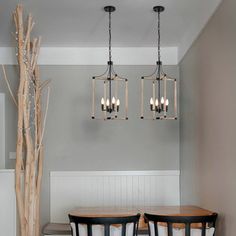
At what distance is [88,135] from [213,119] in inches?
80.9

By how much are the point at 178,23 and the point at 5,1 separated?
1.74m

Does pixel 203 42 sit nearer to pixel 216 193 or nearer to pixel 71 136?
pixel 216 193

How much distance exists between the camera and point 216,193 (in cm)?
340

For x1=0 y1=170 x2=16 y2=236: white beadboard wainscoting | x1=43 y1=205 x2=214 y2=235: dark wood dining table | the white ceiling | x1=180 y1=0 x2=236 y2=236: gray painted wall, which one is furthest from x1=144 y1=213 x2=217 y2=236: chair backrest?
x1=0 y1=170 x2=16 y2=236: white beadboard wainscoting

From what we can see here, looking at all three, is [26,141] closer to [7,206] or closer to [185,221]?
[7,206]

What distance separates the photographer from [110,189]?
5.16 metres

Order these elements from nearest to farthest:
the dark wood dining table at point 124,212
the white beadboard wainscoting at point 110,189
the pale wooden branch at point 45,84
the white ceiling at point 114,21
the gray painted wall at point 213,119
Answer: the gray painted wall at point 213,119
the dark wood dining table at point 124,212
the white ceiling at point 114,21
the pale wooden branch at point 45,84
the white beadboard wainscoting at point 110,189

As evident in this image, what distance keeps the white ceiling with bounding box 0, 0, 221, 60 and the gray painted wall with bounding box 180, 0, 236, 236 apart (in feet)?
0.80

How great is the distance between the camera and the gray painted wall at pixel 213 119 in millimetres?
3008

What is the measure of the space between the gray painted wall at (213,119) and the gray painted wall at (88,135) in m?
0.43

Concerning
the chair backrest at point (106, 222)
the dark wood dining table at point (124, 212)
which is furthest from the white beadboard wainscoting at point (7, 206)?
the chair backrest at point (106, 222)

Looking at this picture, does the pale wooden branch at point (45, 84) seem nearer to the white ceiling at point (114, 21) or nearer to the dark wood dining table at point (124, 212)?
the white ceiling at point (114, 21)

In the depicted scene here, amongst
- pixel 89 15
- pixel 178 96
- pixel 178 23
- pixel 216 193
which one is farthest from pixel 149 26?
pixel 216 193

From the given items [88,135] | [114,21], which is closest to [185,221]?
[114,21]
